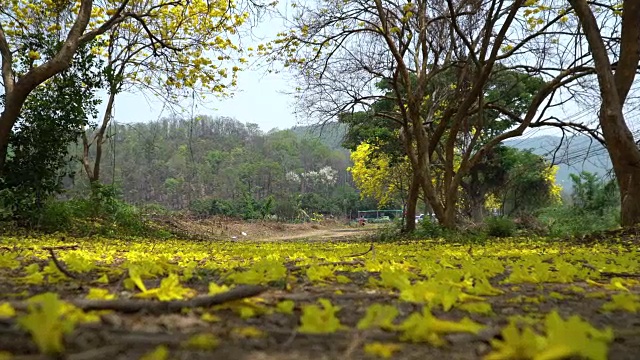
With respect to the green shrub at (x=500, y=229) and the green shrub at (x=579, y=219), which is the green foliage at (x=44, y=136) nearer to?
the green shrub at (x=500, y=229)

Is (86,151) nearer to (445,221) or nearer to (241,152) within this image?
(445,221)

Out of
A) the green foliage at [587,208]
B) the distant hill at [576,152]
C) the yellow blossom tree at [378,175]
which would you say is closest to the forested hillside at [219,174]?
the yellow blossom tree at [378,175]

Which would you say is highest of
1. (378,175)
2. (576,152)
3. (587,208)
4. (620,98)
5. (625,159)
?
(378,175)

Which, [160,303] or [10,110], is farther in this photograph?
[10,110]

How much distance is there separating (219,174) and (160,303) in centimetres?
5132

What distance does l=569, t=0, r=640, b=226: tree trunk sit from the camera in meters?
5.43

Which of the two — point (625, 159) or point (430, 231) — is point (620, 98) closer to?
point (625, 159)

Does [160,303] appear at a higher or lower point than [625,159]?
lower

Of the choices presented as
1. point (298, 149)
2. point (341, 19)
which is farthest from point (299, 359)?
point (298, 149)

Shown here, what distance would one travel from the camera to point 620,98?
Answer: 19.9 ft

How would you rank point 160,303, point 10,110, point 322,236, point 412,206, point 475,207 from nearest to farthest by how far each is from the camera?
point 160,303 → point 10,110 → point 412,206 → point 322,236 → point 475,207

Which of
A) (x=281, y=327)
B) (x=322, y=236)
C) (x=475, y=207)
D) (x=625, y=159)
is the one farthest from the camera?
(x=475, y=207)

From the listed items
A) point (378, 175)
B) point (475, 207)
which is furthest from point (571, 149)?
point (378, 175)

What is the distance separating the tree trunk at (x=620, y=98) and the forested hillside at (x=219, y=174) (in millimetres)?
29455
